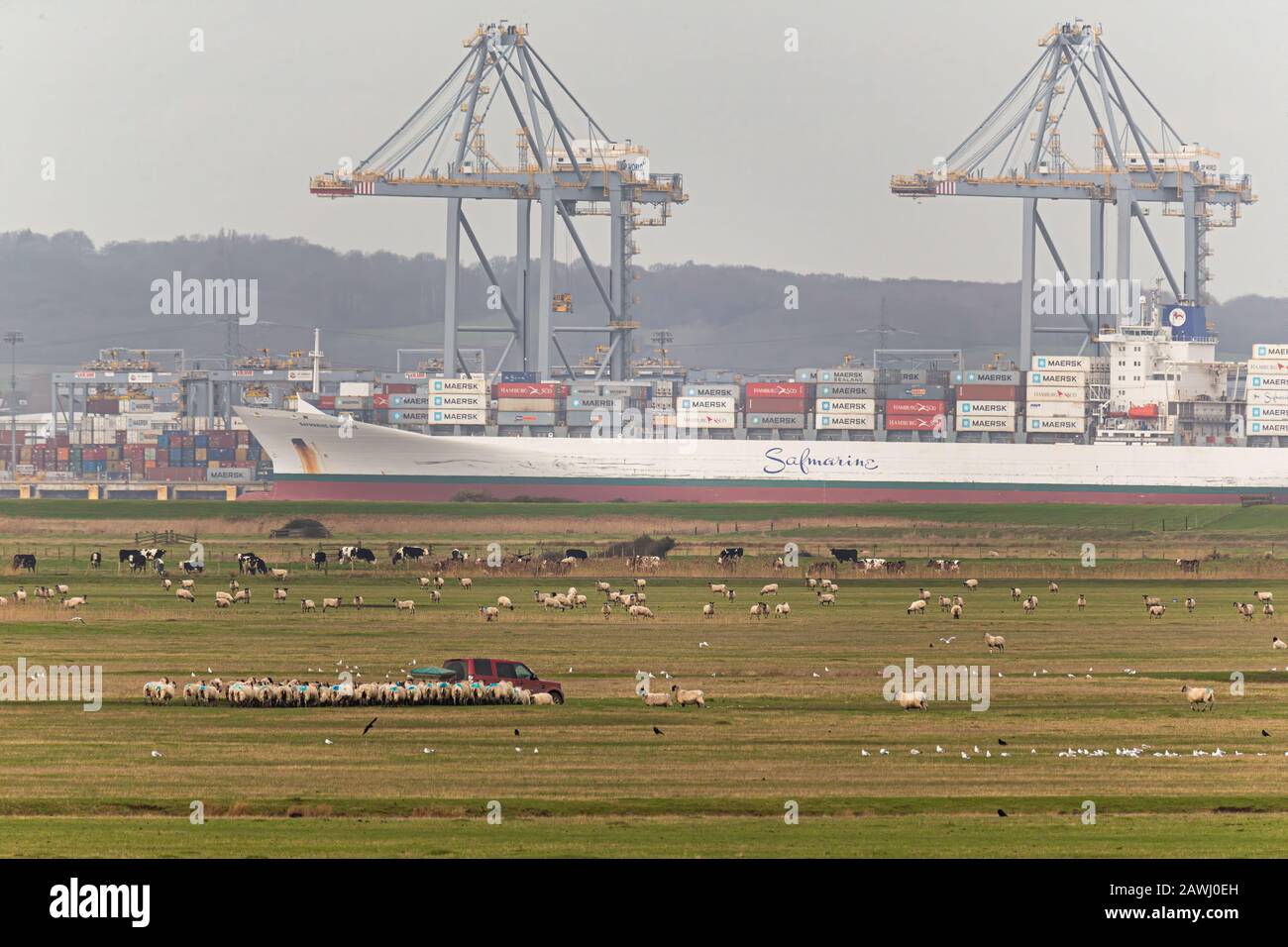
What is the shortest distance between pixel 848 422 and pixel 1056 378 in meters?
16.9

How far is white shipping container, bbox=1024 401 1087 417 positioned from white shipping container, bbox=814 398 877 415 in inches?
485

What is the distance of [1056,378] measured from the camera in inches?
5098

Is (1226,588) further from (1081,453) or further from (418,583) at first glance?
(1081,453)

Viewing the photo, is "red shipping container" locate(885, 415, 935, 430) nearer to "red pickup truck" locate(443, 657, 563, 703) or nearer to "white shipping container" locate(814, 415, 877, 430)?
"white shipping container" locate(814, 415, 877, 430)

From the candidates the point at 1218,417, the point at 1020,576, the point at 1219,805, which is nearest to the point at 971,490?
the point at 1218,417

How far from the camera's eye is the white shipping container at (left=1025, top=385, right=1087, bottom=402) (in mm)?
129125

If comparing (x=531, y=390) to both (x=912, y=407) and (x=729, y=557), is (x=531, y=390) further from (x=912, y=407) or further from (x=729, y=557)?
(x=729, y=557)

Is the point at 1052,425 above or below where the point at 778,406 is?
below

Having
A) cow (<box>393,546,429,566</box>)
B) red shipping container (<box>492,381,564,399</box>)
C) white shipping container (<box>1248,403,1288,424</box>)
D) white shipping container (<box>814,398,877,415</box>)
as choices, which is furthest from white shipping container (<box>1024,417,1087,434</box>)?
cow (<box>393,546,429,566</box>)

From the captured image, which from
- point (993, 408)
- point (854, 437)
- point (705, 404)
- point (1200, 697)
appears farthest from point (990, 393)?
point (1200, 697)

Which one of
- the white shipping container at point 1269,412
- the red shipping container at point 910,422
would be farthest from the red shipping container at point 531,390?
the white shipping container at point 1269,412
